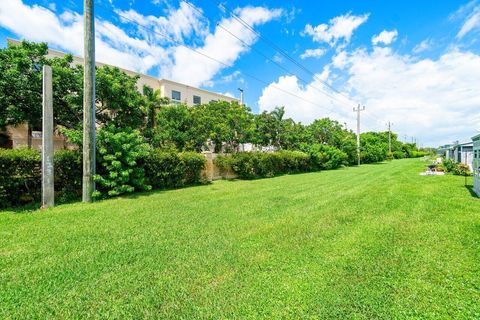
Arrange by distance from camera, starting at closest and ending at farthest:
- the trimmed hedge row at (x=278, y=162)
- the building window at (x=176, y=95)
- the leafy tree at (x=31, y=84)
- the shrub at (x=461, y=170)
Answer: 1. the leafy tree at (x=31, y=84)
2. the shrub at (x=461, y=170)
3. the trimmed hedge row at (x=278, y=162)
4. the building window at (x=176, y=95)

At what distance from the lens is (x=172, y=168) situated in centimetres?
1032

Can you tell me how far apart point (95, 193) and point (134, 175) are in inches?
62.0

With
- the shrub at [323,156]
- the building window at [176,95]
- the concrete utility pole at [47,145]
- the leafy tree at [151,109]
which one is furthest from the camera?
the building window at [176,95]

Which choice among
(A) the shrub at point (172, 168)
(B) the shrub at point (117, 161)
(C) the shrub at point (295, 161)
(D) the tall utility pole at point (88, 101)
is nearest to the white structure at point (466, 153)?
(C) the shrub at point (295, 161)

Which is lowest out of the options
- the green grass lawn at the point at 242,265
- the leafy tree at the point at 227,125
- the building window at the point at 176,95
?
the green grass lawn at the point at 242,265

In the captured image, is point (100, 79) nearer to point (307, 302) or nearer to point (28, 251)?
point (28, 251)

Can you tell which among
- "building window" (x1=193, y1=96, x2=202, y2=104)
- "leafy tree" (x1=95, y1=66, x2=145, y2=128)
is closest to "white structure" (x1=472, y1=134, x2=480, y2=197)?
"leafy tree" (x1=95, y1=66, x2=145, y2=128)

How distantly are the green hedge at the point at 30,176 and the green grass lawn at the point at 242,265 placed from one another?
41.6 inches

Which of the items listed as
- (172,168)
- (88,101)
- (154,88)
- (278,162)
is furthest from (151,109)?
(154,88)

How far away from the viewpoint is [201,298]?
2.41 m

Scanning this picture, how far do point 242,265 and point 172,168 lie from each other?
7.92 meters

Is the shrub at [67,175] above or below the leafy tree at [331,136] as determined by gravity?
below

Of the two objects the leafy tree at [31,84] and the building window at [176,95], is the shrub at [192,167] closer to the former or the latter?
the leafy tree at [31,84]

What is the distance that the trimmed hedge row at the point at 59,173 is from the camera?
6336 millimetres
